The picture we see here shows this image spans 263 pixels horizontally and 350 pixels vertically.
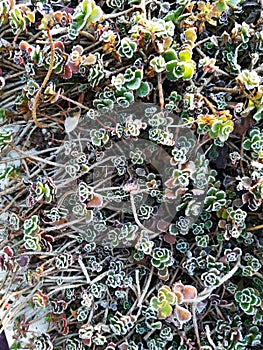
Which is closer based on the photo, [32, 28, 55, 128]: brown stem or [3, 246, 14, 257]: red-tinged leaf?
[32, 28, 55, 128]: brown stem

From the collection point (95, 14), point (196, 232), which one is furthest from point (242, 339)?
point (95, 14)

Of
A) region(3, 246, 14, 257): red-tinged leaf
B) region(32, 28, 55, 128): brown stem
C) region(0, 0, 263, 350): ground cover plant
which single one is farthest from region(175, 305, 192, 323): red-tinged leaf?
region(32, 28, 55, 128): brown stem

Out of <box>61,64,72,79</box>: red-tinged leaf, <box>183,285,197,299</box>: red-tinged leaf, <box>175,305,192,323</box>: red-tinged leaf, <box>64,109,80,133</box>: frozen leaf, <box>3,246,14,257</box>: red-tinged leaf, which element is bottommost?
<box>175,305,192,323</box>: red-tinged leaf

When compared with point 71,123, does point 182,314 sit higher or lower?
lower

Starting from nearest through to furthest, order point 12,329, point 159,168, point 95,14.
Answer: point 95,14 < point 159,168 < point 12,329

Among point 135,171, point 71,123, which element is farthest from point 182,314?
point 71,123

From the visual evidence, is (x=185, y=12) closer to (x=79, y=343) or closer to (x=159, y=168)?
(x=159, y=168)

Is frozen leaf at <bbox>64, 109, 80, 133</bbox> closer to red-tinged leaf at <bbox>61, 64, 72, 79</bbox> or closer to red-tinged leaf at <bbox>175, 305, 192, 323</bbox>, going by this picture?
red-tinged leaf at <bbox>61, 64, 72, 79</bbox>

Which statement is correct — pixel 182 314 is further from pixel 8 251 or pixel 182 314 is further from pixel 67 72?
pixel 67 72
